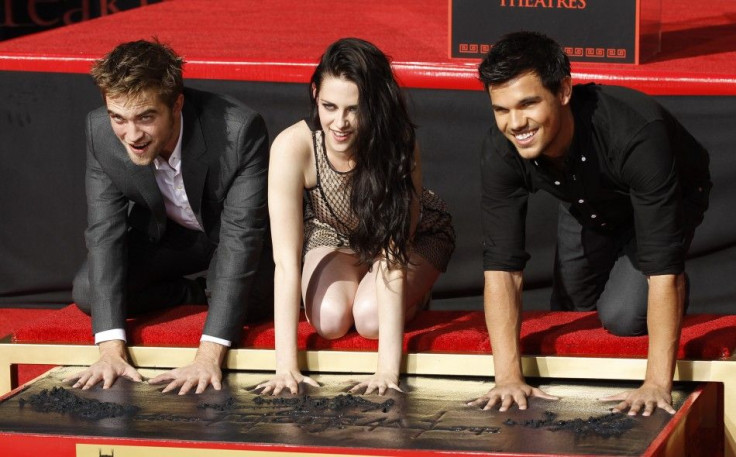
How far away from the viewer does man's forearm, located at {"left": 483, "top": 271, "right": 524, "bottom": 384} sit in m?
2.56

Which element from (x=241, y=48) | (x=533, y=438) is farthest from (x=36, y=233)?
(x=533, y=438)

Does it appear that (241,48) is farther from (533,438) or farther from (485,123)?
(533,438)

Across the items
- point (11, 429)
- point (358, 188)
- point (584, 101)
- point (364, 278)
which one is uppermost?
point (584, 101)

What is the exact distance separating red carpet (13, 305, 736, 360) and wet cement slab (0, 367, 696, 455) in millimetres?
77

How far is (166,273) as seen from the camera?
121 inches

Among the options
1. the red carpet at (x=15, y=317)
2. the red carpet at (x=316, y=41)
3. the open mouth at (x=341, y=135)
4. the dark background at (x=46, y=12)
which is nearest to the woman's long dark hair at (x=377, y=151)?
the open mouth at (x=341, y=135)

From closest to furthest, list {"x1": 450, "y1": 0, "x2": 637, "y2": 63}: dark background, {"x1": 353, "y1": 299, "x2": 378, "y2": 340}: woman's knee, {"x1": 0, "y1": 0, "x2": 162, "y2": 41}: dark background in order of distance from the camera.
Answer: {"x1": 353, "y1": 299, "x2": 378, "y2": 340}: woman's knee → {"x1": 450, "y1": 0, "x2": 637, "y2": 63}: dark background → {"x1": 0, "y1": 0, "x2": 162, "y2": 41}: dark background

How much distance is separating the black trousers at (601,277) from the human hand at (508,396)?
0.27 metres

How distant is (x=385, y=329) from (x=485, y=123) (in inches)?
35.4

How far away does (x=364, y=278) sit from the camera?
2.92m

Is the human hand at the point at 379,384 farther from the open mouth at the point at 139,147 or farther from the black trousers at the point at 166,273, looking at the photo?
the open mouth at the point at 139,147

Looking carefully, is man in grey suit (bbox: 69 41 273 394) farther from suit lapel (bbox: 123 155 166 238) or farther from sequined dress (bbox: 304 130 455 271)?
sequined dress (bbox: 304 130 455 271)

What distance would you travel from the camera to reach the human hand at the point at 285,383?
8.62 feet

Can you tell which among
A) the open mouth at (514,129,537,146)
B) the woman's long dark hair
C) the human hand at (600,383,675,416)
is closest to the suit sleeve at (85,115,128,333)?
the woman's long dark hair
